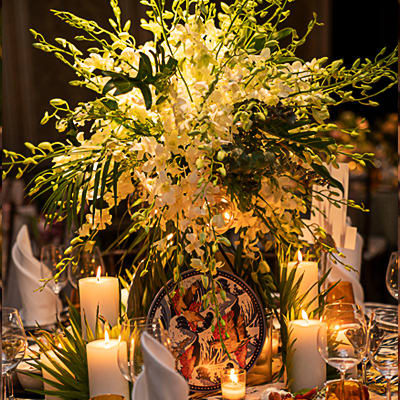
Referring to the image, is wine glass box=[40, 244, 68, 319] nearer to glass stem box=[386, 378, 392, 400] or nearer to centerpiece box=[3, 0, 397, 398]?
centerpiece box=[3, 0, 397, 398]

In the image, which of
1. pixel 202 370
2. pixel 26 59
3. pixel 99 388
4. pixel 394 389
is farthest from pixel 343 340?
pixel 26 59

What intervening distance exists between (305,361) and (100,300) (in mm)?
467

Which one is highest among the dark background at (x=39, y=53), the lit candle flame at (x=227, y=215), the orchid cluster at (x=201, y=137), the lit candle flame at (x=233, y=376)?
the dark background at (x=39, y=53)

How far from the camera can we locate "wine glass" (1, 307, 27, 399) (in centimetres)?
125

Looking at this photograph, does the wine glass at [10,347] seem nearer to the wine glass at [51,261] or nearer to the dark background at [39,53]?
the wine glass at [51,261]

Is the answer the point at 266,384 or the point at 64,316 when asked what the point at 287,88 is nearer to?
the point at 266,384

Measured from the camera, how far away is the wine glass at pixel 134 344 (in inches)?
40.3

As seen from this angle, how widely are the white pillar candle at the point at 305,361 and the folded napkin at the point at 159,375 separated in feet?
1.18

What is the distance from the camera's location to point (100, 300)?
1.41 m

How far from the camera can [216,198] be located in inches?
48.6

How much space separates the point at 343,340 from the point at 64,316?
3.34ft

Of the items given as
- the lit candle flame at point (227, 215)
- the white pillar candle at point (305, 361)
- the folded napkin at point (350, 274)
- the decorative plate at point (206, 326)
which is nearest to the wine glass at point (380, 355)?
the white pillar candle at point (305, 361)

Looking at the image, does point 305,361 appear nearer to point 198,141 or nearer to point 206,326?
point 206,326

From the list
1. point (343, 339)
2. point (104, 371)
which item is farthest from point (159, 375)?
point (343, 339)
